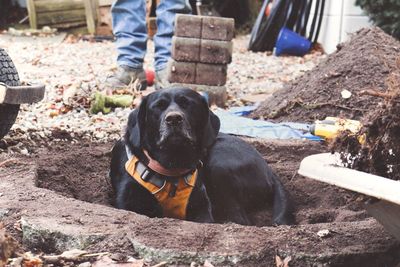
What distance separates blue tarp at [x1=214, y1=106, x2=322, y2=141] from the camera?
15.6ft

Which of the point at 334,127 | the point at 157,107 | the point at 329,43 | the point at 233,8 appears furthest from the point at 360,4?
the point at 233,8

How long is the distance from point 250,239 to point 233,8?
13661mm

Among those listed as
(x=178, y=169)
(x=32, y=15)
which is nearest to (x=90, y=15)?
(x=32, y=15)

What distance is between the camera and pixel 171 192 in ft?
11.2

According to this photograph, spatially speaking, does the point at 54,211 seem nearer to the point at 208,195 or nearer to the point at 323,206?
the point at 208,195

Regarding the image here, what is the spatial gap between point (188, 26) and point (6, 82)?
2.57 metres

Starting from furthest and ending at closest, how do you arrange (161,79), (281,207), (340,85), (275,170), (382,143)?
(161,79)
(340,85)
(275,170)
(281,207)
(382,143)

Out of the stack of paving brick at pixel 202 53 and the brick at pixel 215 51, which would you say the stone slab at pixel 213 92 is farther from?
the brick at pixel 215 51

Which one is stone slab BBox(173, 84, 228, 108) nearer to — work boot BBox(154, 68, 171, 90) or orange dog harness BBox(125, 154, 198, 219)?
work boot BBox(154, 68, 171, 90)

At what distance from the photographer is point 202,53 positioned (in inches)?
237

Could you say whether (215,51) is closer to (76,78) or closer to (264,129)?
(264,129)

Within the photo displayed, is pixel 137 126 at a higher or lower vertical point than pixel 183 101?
lower

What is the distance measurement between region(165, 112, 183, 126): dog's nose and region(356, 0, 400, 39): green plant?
4915mm

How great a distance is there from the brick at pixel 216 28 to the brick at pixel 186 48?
0.32 feet
